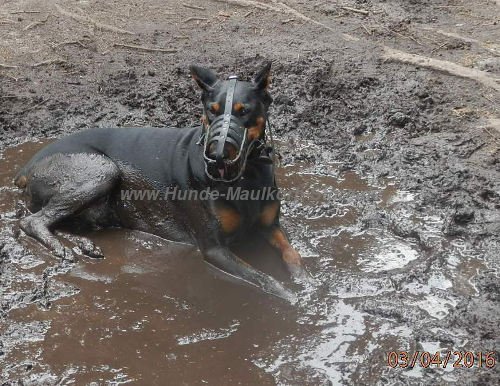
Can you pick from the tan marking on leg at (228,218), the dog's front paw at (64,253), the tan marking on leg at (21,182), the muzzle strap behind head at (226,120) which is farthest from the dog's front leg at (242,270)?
the tan marking on leg at (21,182)

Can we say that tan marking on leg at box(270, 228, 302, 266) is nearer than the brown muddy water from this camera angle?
No

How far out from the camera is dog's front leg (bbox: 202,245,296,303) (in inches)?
190

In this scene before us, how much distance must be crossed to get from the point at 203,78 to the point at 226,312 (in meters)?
1.69

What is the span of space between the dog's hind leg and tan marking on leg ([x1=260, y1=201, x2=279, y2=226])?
1.32 metres

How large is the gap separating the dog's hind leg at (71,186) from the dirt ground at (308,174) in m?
0.24

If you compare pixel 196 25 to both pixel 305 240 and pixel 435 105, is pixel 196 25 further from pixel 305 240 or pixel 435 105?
pixel 305 240

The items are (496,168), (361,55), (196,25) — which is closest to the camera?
Answer: (496,168)

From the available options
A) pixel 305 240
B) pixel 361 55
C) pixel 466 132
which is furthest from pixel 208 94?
pixel 361 55

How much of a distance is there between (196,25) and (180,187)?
506 cm

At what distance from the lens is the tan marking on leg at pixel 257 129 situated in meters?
4.64

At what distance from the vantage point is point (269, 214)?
518 cm

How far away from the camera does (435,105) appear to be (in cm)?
750
